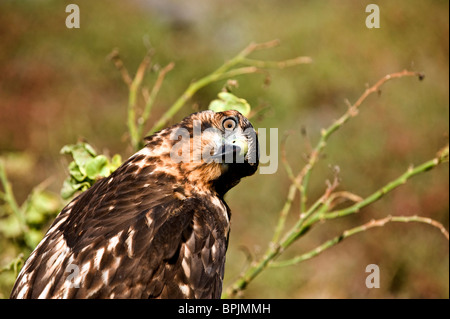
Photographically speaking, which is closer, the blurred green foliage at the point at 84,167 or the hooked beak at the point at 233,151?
the hooked beak at the point at 233,151

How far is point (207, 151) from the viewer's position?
2568 millimetres

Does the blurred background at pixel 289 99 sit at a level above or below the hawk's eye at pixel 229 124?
above

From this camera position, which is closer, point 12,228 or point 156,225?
point 156,225

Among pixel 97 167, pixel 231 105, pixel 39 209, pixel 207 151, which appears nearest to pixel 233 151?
pixel 207 151

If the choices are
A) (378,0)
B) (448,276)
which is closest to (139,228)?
(448,276)

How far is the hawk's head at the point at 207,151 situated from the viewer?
253 cm

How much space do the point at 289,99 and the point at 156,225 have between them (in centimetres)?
574

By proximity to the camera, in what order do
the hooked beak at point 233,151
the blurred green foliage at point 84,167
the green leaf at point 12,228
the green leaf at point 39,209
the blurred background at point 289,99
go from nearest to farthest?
the hooked beak at point 233,151 < the blurred green foliage at point 84,167 < the green leaf at point 39,209 < the green leaf at point 12,228 < the blurred background at point 289,99

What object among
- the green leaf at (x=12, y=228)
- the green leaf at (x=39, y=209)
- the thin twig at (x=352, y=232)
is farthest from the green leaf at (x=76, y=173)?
the thin twig at (x=352, y=232)

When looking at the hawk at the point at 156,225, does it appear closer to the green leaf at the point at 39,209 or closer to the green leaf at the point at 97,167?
the green leaf at the point at 97,167

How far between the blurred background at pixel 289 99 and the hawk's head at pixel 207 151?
61.2 inches

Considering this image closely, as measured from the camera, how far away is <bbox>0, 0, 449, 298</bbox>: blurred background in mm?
5887

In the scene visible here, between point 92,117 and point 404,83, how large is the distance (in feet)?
12.8

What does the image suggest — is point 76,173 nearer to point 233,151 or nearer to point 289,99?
point 233,151
